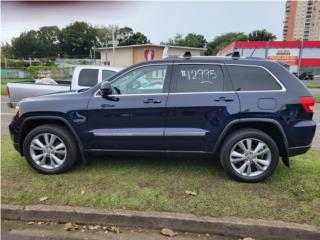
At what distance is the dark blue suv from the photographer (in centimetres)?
378

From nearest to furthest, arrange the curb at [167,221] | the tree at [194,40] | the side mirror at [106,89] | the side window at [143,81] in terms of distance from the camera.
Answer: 1. the curb at [167,221]
2. the side mirror at [106,89]
3. the side window at [143,81]
4. the tree at [194,40]

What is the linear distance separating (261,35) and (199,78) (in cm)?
8607

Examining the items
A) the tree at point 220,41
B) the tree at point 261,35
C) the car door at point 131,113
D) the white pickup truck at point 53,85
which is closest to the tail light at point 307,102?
the car door at point 131,113

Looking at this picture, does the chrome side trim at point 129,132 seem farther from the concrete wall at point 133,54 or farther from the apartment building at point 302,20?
the apartment building at point 302,20

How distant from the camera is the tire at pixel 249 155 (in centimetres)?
381

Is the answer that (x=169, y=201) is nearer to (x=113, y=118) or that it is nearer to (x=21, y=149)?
(x=113, y=118)

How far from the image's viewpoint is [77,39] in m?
104

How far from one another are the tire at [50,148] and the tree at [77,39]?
105m

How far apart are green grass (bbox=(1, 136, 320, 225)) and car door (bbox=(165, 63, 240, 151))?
54 centimetres

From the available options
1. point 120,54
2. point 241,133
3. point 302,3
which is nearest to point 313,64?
point 302,3

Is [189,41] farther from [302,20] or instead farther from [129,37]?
[302,20]

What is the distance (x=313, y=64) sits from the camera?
39125 millimetres

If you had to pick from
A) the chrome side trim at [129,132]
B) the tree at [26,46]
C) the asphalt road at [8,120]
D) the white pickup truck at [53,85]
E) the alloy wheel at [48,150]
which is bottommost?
the asphalt road at [8,120]

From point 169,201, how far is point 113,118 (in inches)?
54.0
